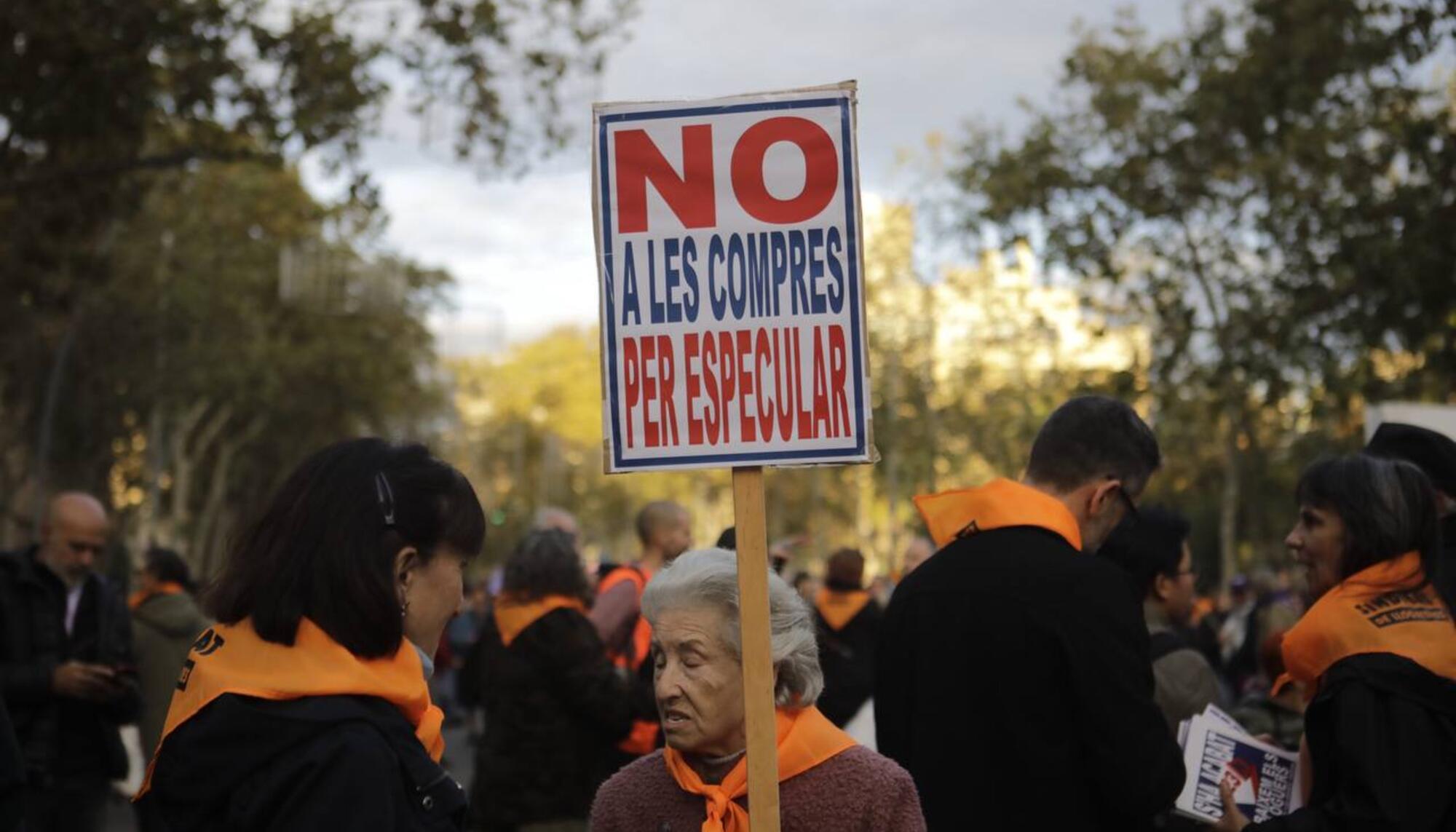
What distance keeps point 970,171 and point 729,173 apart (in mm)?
26428

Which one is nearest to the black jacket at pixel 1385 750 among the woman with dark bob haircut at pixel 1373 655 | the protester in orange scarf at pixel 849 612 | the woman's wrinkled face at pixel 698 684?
the woman with dark bob haircut at pixel 1373 655

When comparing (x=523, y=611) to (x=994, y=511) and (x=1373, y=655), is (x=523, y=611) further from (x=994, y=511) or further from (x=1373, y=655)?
(x=1373, y=655)

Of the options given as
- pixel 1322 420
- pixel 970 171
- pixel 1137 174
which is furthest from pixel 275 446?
pixel 1322 420

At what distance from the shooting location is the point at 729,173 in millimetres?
4051

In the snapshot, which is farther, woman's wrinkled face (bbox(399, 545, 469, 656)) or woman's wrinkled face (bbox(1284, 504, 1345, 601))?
woman's wrinkled face (bbox(1284, 504, 1345, 601))

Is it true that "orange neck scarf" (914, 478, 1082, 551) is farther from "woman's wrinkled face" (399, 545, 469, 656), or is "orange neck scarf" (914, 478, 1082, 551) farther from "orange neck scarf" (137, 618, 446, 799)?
"orange neck scarf" (137, 618, 446, 799)

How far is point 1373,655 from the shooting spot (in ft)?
15.7

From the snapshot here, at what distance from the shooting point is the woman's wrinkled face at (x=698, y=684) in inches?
159

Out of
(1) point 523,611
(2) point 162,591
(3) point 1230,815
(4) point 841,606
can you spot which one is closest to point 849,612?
(4) point 841,606

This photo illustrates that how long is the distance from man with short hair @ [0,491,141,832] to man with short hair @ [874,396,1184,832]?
14.2 feet

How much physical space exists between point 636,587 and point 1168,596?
3307 millimetres

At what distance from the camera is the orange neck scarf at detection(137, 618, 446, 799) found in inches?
127

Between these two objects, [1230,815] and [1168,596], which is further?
[1168,596]

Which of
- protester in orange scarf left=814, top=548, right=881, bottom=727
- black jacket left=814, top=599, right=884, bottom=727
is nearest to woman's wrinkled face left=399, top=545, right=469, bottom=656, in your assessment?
black jacket left=814, top=599, right=884, bottom=727
